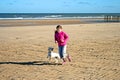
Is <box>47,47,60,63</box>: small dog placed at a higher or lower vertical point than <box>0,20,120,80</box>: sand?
higher

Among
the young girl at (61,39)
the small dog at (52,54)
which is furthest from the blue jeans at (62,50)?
the small dog at (52,54)

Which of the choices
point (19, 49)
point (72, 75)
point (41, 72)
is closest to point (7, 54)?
point (19, 49)

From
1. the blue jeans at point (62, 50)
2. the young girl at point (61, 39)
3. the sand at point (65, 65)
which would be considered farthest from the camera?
the blue jeans at point (62, 50)

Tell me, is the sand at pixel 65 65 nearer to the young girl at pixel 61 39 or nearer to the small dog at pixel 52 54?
the small dog at pixel 52 54

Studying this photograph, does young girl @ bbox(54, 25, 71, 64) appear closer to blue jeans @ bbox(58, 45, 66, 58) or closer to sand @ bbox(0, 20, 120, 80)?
blue jeans @ bbox(58, 45, 66, 58)

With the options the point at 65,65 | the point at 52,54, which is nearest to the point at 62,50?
the point at 52,54

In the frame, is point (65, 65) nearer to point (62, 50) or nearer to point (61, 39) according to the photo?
point (62, 50)

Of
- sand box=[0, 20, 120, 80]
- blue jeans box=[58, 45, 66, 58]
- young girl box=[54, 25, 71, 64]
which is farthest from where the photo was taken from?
blue jeans box=[58, 45, 66, 58]

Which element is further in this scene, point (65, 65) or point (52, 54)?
point (52, 54)

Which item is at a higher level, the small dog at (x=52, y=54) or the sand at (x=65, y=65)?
the small dog at (x=52, y=54)

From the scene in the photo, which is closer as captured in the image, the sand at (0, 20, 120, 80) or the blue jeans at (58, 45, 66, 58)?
the sand at (0, 20, 120, 80)

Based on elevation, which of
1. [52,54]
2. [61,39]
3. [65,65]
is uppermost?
[61,39]

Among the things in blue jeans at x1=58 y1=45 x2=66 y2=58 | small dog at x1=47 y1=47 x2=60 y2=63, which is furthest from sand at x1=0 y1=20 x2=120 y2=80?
blue jeans at x1=58 y1=45 x2=66 y2=58

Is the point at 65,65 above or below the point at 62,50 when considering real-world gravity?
below
